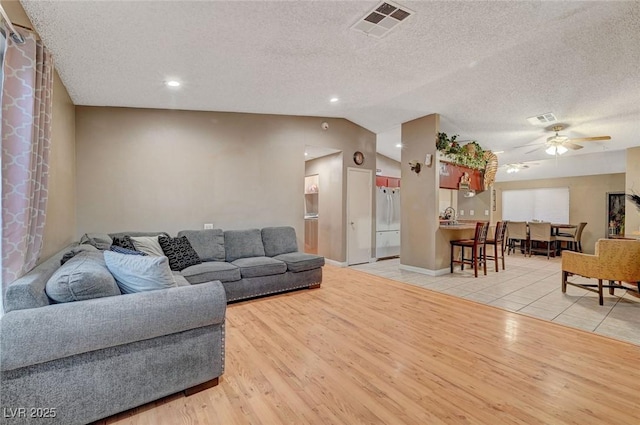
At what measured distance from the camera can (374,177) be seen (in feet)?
21.1

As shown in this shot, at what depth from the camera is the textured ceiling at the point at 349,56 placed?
7.70 feet

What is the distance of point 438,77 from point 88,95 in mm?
4367

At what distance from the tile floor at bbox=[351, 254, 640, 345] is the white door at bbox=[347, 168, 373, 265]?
330mm

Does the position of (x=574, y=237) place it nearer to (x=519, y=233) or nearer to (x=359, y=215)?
(x=519, y=233)

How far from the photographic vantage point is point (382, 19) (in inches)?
98.0

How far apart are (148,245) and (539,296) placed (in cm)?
519

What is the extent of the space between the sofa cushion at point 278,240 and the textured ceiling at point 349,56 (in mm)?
1967

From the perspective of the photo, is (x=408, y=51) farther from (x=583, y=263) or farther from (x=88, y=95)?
(x=88, y=95)

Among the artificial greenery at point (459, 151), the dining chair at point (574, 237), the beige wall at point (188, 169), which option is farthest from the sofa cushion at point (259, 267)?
the dining chair at point (574, 237)

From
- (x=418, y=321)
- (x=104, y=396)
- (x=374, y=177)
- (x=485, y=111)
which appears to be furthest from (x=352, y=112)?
(x=104, y=396)

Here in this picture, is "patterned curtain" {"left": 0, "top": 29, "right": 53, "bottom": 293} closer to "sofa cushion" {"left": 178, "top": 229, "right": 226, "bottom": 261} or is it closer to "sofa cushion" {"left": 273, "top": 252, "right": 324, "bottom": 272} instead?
"sofa cushion" {"left": 178, "top": 229, "right": 226, "bottom": 261}

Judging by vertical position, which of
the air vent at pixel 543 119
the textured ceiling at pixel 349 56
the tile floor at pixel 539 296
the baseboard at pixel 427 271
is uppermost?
the textured ceiling at pixel 349 56

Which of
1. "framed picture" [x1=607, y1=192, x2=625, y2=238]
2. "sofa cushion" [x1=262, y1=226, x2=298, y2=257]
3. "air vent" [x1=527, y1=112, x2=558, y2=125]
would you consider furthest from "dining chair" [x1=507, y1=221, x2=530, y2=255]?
"sofa cushion" [x1=262, y1=226, x2=298, y2=257]

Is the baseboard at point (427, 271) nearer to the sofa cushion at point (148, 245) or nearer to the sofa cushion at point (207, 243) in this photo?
the sofa cushion at point (207, 243)
